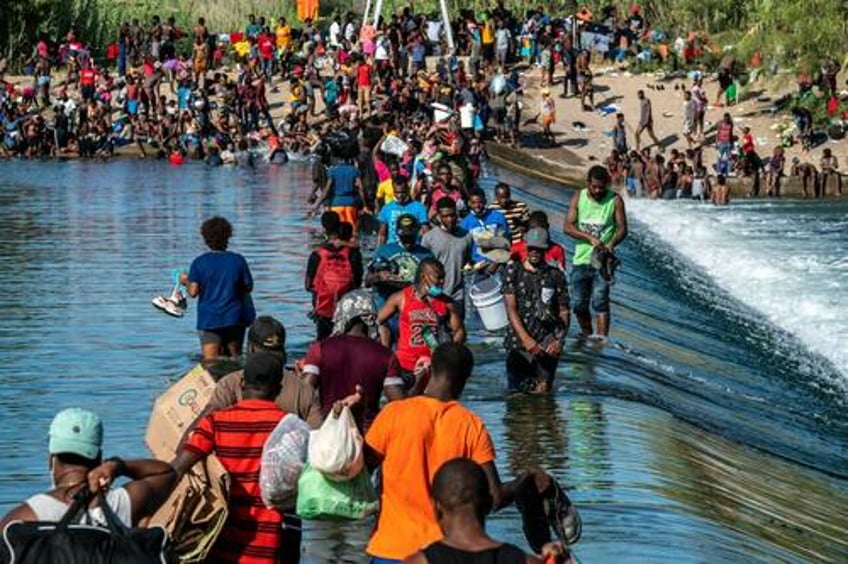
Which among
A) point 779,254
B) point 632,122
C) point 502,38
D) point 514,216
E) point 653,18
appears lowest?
point 779,254

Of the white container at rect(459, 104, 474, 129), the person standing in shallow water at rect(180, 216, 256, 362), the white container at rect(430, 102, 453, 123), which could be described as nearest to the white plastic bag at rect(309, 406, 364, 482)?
the person standing in shallow water at rect(180, 216, 256, 362)

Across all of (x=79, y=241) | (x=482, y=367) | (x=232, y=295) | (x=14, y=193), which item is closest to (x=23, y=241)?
(x=79, y=241)

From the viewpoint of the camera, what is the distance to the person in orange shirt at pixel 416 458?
26.9 ft

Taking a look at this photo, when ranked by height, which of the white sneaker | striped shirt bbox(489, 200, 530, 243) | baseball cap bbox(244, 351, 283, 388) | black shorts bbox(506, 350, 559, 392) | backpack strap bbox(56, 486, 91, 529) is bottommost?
black shorts bbox(506, 350, 559, 392)

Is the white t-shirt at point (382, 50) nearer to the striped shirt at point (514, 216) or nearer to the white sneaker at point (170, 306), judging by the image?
the striped shirt at point (514, 216)

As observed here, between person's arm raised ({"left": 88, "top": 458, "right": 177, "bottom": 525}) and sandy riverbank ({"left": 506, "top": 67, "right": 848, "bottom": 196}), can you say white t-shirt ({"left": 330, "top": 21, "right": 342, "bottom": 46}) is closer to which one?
sandy riverbank ({"left": 506, "top": 67, "right": 848, "bottom": 196})

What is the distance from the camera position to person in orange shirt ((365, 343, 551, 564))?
26.9ft

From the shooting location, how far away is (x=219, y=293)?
15133 millimetres

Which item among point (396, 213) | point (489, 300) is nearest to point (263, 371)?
point (489, 300)

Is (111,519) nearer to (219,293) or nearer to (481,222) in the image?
(219,293)

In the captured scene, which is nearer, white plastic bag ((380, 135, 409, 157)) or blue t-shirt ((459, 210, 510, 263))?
blue t-shirt ((459, 210, 510, 263))

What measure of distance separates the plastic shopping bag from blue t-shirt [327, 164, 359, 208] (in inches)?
558

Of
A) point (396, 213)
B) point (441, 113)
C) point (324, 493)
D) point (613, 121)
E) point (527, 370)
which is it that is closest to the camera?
point (324, 493)

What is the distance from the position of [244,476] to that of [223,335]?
6800 millimetres
